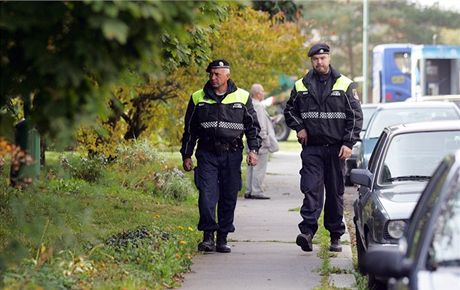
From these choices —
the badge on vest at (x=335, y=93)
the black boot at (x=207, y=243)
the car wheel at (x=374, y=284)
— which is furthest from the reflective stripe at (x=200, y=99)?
the car wheel at (x=374, y=284)

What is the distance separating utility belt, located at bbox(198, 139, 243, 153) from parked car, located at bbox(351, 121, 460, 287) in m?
1.45

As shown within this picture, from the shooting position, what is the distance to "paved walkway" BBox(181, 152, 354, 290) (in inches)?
415

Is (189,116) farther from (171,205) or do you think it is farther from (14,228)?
(171,205)

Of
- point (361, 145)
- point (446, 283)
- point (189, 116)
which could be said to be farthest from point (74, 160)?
point (446, 283)

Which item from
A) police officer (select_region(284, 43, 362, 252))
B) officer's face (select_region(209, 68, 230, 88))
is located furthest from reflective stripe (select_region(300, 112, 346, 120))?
officer's face (select_region(209, 68, 230, 88))

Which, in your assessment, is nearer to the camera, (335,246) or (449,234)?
(449,234)

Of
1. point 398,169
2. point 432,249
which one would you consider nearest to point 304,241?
point 398,169

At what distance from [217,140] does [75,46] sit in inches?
237

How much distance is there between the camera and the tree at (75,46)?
6.32m

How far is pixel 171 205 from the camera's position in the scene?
16.9 m

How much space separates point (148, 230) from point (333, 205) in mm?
1890

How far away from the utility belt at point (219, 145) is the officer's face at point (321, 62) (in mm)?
1072

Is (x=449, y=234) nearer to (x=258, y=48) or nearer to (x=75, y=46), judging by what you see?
(x=75, y=46)

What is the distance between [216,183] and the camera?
1253 centimetres
